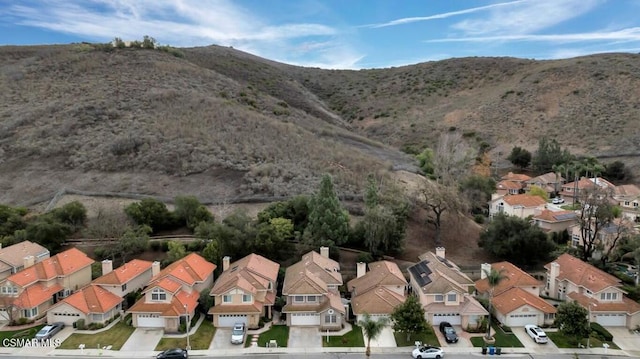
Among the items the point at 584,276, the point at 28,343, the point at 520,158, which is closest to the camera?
the point at 28,343

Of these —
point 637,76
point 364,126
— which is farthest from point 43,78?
point 637,76

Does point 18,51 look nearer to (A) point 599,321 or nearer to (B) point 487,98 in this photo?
(B) point 487,98

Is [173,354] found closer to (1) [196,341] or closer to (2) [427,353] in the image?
(1) [196,341]

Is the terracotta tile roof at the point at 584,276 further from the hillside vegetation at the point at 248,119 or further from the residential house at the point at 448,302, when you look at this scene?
the hillside vegetation at the point at 248,119

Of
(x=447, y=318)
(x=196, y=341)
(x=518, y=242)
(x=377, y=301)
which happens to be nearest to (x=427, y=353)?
(x=447, y=318)

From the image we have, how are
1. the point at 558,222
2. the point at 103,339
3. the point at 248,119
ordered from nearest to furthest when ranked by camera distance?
the point at 103,339 < the point at 558,222 < the point at 248,119

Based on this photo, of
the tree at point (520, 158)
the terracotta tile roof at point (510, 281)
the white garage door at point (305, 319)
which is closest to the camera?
the white garage door at point (305, 319)

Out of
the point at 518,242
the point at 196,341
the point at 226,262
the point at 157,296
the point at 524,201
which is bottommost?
the point at 196,341

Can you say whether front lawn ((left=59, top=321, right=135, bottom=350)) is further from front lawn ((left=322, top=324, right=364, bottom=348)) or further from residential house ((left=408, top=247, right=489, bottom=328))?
residential house ((left=408, top=247, right=489, bottom=328))

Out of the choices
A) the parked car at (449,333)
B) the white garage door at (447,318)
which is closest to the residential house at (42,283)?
the white garage door at (447,318)
